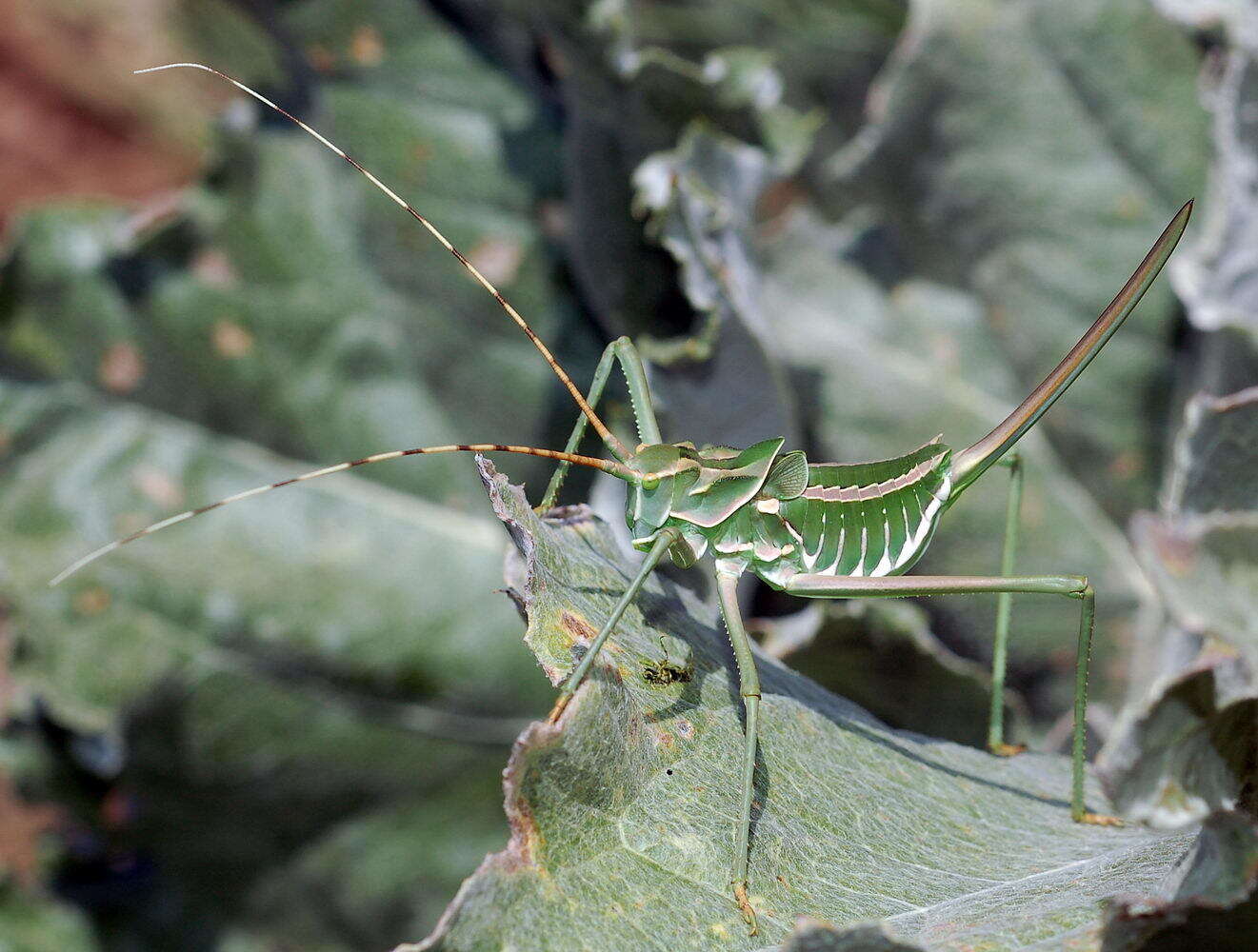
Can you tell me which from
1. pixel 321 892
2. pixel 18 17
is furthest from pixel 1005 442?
pixel 18 17

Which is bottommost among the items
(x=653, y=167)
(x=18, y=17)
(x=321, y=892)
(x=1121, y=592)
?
(x=321, y=892)

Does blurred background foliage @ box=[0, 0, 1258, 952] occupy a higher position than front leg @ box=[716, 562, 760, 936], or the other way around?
blurred background foliage @ box=[0, 0, 1258, 952]

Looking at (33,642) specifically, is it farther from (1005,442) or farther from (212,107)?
(212,107)

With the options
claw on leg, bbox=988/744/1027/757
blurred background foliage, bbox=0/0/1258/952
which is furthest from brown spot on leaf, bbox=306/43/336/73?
claw on leg, bbox=988/744/1027/757

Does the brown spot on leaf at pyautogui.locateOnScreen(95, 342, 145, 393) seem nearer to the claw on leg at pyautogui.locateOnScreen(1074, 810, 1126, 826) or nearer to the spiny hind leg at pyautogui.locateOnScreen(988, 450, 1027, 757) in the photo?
the spiny hind leg at pyautogui.locateOnScreen(988, 450, 1027, 757)

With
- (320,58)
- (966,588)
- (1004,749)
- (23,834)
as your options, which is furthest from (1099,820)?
(23,834)

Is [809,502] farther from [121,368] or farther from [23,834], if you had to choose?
[23,834]
